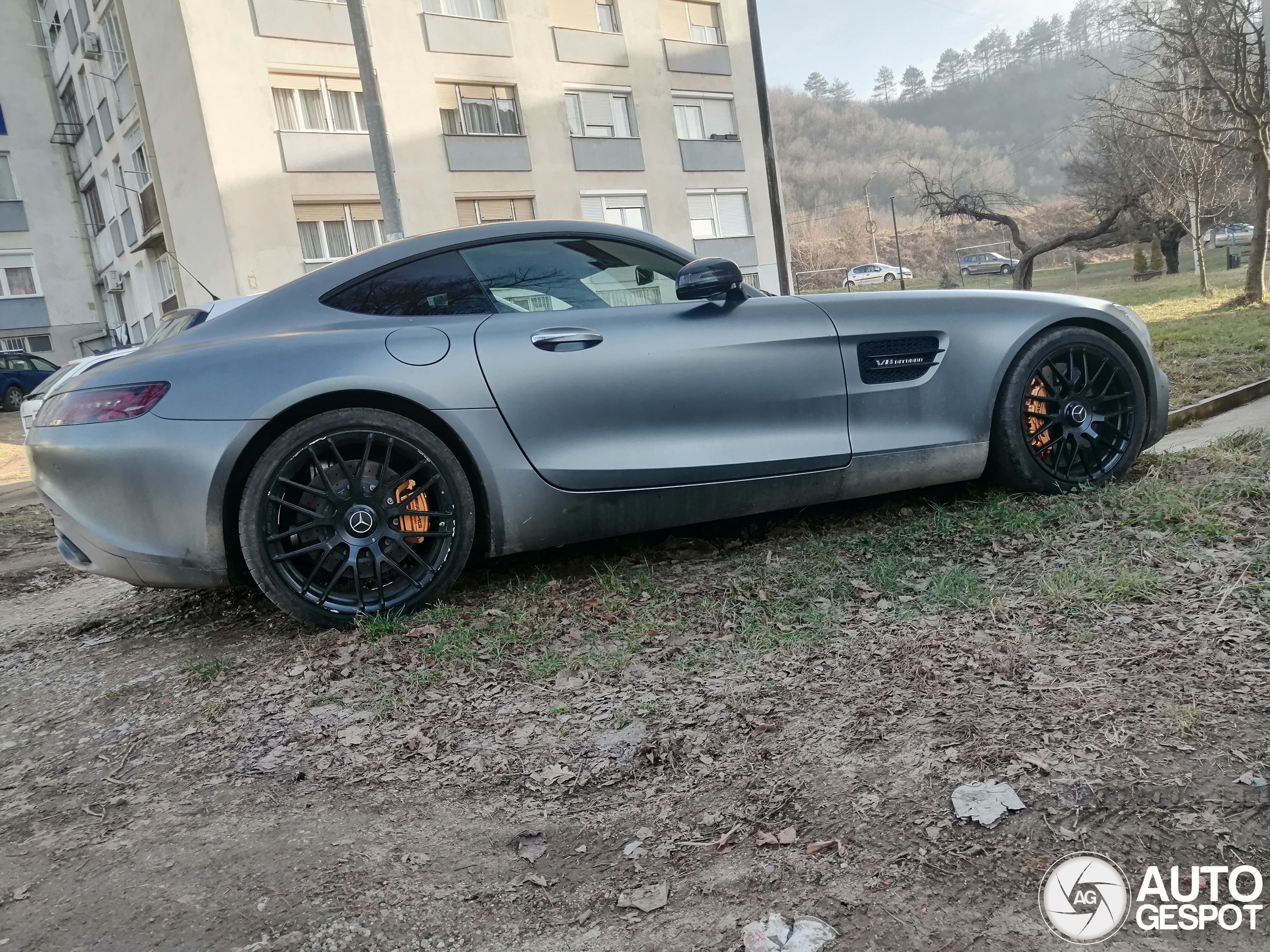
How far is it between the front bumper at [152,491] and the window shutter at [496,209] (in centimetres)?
2075

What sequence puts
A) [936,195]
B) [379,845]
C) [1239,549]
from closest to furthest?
[379,845], [1239,549], [936,195]

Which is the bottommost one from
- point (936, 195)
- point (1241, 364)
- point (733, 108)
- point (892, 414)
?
point (1241, 364)

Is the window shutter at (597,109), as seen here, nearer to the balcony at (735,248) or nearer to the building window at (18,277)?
the balcony at (735,248)

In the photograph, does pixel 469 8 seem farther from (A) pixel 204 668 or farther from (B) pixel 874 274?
(B) pixel 874 274

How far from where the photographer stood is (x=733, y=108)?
27562 millimetres

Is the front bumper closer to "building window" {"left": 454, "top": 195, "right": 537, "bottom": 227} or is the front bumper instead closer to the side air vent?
the side air vent

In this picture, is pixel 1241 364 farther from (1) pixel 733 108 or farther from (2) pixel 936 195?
(1) pixel 733 108

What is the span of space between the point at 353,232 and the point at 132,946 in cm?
2122

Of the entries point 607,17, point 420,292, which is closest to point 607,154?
point 607,17

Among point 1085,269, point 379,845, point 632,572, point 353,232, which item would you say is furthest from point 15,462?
point 1085,269

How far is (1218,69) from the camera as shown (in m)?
16.5

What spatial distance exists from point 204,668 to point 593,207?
75.1ft

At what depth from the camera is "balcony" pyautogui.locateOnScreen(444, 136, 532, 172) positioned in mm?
22391

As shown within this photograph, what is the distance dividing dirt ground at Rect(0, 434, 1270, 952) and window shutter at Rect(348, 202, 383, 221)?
62.8ft
